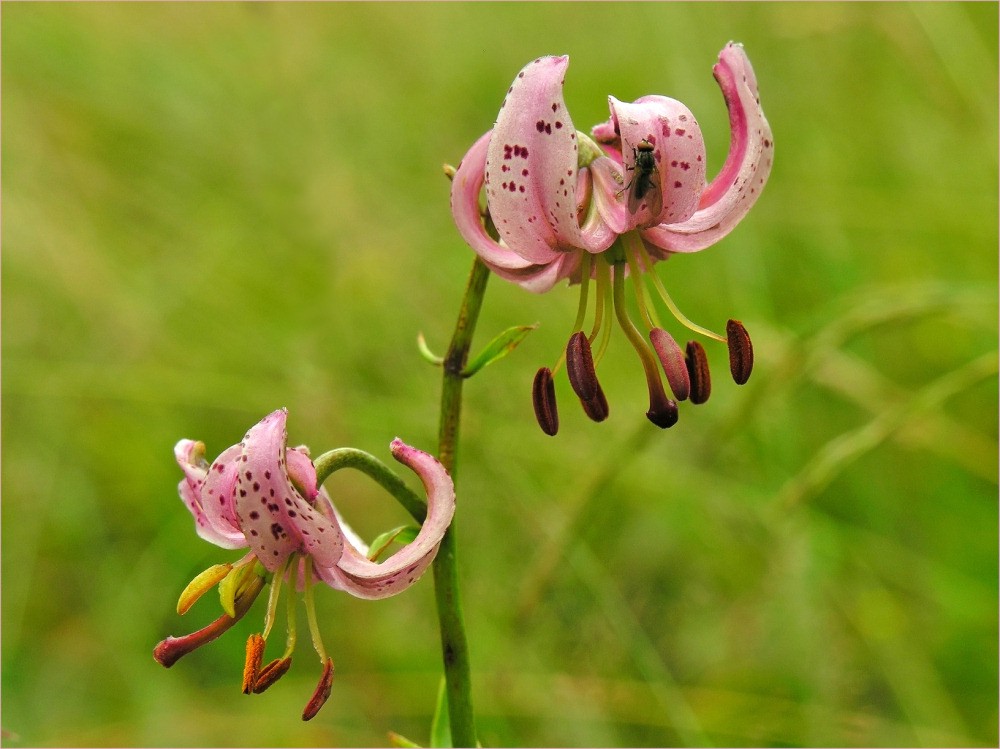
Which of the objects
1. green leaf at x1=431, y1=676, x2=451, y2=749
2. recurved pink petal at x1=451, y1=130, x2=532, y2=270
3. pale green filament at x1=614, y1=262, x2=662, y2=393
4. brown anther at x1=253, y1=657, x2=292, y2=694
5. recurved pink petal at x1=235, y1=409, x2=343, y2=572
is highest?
recurved pink petal at x1=451, y1=130, x2=532, y2=270

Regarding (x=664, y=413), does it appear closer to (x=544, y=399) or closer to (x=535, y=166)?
(x=544, y=399)

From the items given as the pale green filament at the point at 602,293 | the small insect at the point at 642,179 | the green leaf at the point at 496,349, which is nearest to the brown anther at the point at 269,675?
the green leaf at the point at 496,349

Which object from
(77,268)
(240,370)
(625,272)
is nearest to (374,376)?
(240,370)

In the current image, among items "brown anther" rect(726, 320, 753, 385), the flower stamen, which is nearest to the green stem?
the flower stamen

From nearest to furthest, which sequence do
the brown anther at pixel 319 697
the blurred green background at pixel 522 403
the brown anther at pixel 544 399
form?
the brown anther at pixel 319 697 → the brown anther at pixel 544 399 → the blurred green background at pixel 522 403

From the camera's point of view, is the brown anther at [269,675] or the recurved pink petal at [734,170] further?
the recurved pink petal at [734,170]

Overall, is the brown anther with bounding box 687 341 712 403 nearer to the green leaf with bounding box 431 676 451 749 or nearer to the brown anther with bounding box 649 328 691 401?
the brown anther with bounding box 649 328 691 401

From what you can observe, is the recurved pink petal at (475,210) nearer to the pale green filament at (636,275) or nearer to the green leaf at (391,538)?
the pale green filament at (636,275)
